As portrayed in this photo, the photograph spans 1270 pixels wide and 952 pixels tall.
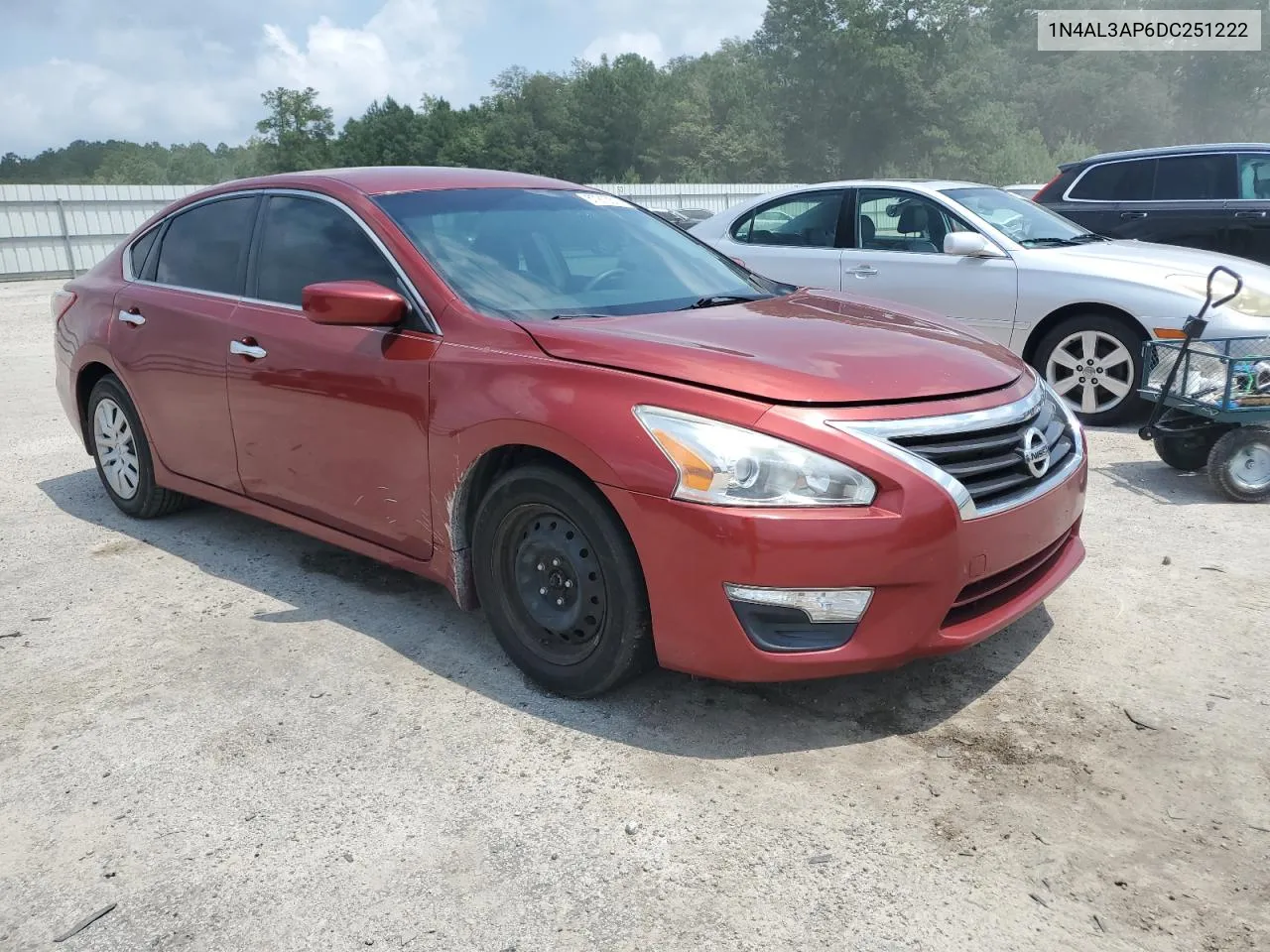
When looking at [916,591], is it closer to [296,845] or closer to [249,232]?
[296,845]

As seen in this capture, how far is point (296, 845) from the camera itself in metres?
2.71

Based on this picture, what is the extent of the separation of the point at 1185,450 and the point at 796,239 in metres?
3.47

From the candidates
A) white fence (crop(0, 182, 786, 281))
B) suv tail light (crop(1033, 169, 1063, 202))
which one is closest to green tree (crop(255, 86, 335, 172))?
white fence (crop(0, 182, 786, 281))

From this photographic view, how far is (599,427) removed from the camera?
304cm

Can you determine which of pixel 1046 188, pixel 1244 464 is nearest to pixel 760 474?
pixel 1244 464

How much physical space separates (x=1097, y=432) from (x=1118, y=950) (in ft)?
16.3

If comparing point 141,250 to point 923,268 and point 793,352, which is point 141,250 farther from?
point 923,268

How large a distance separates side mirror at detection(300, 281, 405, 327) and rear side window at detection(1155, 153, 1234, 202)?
7.68 meters

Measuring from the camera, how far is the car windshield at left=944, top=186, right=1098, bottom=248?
7.43m

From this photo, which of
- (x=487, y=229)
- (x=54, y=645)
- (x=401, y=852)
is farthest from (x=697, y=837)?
(x=54, y=645)

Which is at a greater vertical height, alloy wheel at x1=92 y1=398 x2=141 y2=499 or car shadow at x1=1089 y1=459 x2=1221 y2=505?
alloy wheel at x1=92 y1=398 x2=141 y2=499

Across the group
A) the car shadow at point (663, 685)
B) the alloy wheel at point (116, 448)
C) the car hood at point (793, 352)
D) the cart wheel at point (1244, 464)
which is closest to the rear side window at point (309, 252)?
the car hood at point (793, 352)

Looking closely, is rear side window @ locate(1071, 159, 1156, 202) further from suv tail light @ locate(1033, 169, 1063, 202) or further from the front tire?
the front tire

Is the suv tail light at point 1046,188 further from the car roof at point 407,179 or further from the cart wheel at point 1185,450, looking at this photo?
the car roof at point 407,179
